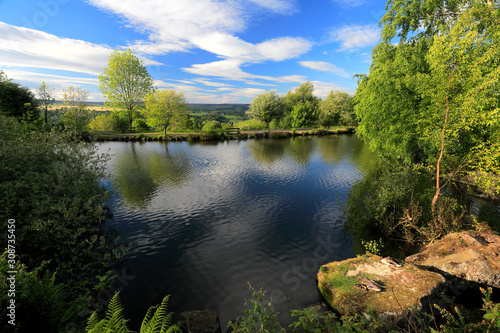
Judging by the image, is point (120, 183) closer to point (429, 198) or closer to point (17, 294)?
point (17, 294)

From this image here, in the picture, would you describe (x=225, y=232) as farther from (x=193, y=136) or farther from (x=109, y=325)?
(x=193, y=136)

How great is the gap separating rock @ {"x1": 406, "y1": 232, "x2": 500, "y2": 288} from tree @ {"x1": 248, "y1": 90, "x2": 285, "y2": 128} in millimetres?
79783

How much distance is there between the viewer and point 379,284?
9602 millimetres

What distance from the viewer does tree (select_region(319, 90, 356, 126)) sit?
89.7m

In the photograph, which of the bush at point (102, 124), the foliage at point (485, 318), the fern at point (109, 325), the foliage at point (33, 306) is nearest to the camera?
the foliage at point (485, 318)

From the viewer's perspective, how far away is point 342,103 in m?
98.4

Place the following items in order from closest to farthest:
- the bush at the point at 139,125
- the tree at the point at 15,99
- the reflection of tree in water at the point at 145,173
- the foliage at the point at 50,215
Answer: the foliage at the point at 50,215, the reflection of tree in water at the point at 145,173, the tree at the point at 15,99, the bush at the point at 139,125

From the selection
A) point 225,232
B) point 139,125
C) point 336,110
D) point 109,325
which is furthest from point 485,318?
point 336,110

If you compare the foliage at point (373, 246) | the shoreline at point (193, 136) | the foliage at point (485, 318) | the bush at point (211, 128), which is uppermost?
the bush at point (211, 128)

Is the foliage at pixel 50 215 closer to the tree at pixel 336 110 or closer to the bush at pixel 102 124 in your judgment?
the bush at pixel 102 124

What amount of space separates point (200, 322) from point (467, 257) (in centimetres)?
1338

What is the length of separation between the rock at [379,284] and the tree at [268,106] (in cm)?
8117

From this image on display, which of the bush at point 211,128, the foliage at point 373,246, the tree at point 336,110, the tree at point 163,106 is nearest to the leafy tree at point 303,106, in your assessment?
the tree at point 336,110

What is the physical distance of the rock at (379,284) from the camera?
28.0 feet
